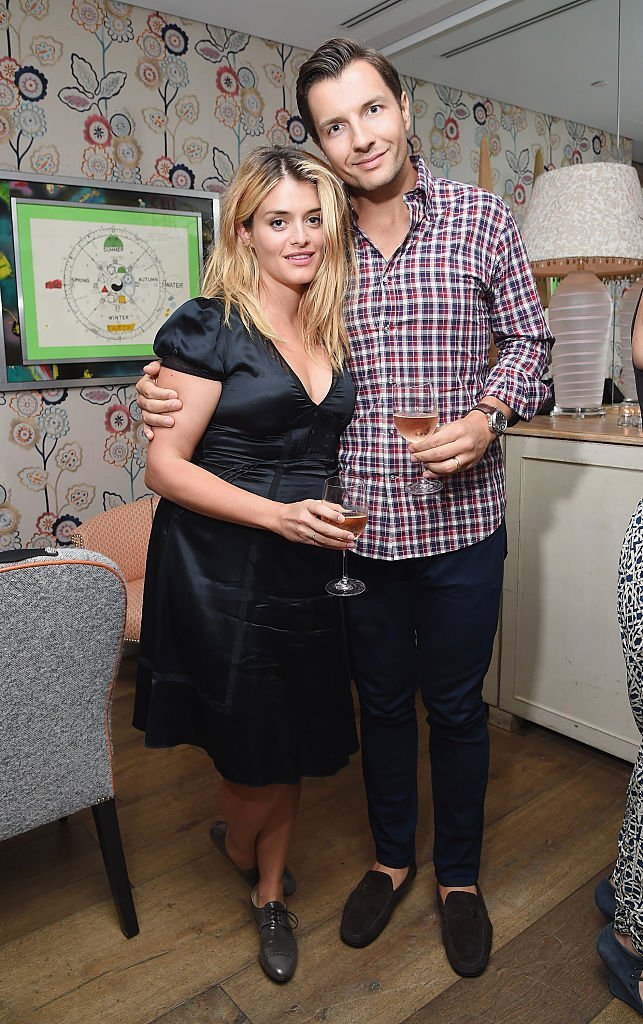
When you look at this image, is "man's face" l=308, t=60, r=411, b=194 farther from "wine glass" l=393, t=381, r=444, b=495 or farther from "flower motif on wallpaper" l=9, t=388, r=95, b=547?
"flower motif on wallpaper" l=9, t=388, r=95, b=547

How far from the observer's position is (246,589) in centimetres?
157

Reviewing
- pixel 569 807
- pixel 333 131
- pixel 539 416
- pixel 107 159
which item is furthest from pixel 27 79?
pixel 569 807

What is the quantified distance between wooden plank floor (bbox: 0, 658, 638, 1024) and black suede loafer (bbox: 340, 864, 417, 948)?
0.03 metres

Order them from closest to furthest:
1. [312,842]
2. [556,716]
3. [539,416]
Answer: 1. [312,842]
2. [556,716]
3. [539,416]

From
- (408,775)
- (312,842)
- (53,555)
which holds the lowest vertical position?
(312,842)

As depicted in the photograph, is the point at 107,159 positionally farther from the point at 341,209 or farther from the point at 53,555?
the point at 53,555

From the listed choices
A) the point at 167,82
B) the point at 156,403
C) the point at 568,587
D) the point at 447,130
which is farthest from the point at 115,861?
the point at 447,130

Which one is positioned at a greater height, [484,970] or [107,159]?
[107,159]

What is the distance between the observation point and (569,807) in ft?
7.33

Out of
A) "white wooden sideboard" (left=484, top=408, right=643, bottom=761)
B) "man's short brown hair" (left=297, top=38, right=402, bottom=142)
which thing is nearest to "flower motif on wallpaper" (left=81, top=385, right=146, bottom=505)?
"white wooden sideboard" (left=484, top=408, right=643, bottom=761)

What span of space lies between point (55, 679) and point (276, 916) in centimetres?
71

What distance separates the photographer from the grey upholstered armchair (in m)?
1.46

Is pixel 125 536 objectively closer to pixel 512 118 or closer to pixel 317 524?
pixel 317 524

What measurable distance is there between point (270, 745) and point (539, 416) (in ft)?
5.26
